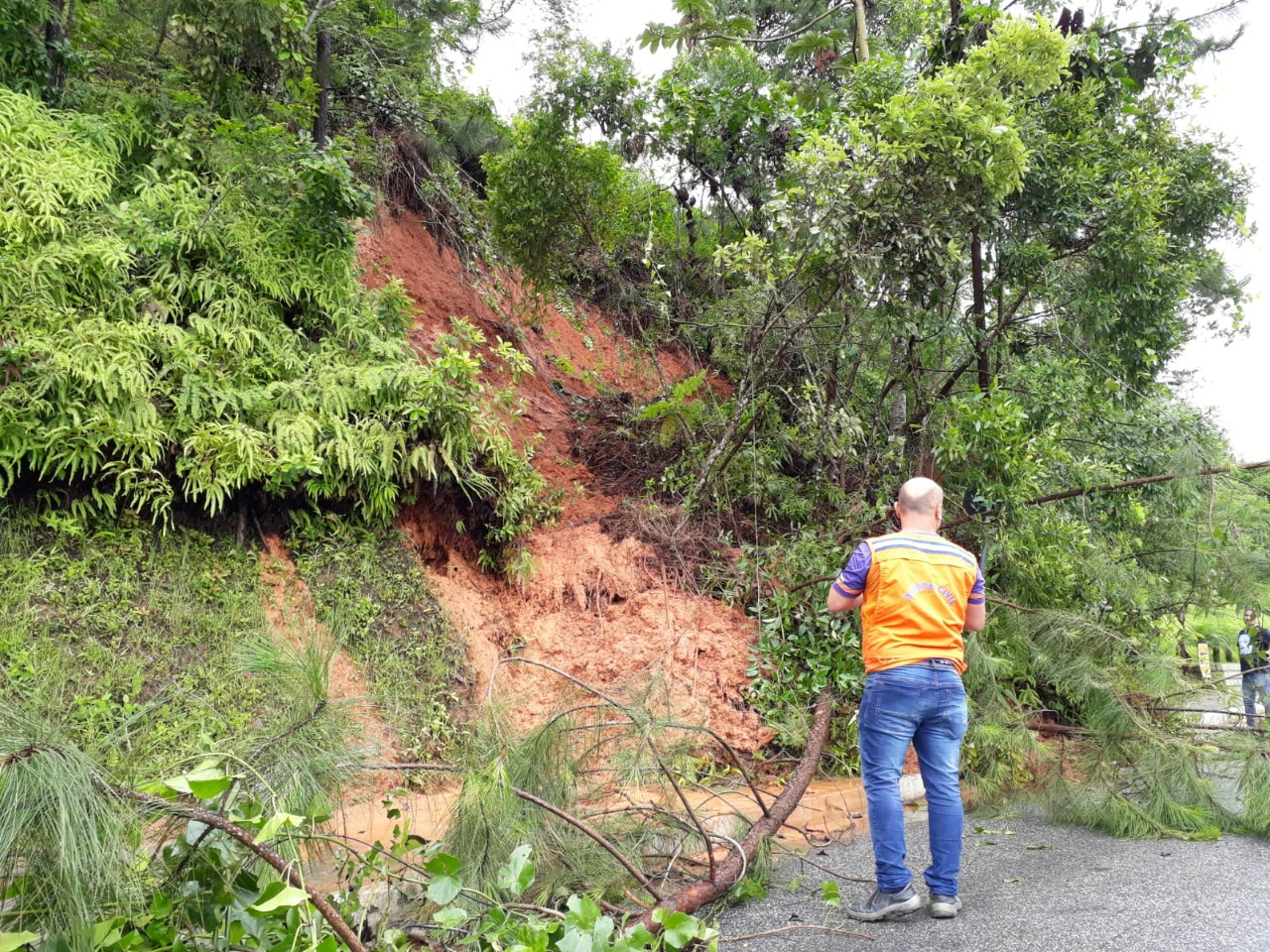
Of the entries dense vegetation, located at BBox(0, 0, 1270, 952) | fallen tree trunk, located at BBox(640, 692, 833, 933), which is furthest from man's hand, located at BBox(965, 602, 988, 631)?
dense vegetation, located at BBox(0, 0, 1270, 952)

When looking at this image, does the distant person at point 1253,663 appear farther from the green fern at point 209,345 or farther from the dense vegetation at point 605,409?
the green fern at point 209,345

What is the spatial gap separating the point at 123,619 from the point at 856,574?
4.68 metres

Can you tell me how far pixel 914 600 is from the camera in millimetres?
3850

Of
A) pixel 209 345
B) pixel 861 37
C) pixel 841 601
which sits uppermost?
pixel 861 37

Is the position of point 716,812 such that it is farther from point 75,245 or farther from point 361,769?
point 75,245

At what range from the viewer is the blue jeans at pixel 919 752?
12.0 ft

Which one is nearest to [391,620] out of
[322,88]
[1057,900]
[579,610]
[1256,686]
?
[579,610]

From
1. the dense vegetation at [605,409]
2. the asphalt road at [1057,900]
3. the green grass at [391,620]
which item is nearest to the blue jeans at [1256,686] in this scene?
the dense vegetation at [605,409]

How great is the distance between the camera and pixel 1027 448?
6.98 metres

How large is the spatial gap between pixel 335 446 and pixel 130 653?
75.5 inches

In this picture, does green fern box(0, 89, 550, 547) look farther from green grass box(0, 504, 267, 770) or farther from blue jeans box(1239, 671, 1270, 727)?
blue jeans box(1239, 671, 1270, 727)

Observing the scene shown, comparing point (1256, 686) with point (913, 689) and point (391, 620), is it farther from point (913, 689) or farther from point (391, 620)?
point (391, 620)

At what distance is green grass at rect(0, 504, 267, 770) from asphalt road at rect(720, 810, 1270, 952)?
314 cm

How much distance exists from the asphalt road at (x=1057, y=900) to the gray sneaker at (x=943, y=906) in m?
0.03
